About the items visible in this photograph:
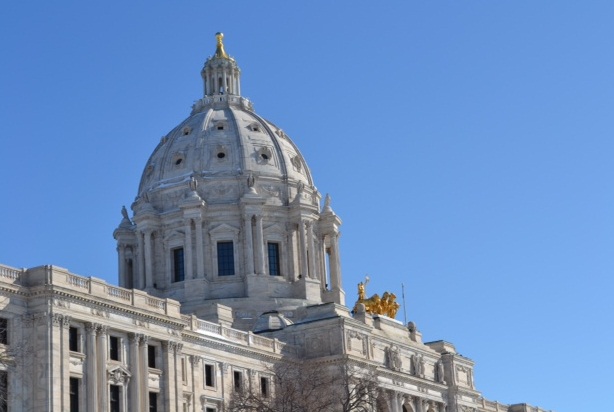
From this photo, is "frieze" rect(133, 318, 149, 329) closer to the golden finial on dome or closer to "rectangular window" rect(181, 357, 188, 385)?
"rectangular window" rect(181, 357, 188, 385)

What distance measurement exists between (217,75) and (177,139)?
10762 mm

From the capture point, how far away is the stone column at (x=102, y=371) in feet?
250

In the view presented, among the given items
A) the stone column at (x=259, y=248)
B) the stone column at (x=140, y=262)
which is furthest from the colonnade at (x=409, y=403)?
the stone column at (x=140, y=262)

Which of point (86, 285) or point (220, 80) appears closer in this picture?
point (86, 285)

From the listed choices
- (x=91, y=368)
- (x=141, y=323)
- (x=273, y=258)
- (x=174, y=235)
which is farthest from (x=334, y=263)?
(x=91, y=368)

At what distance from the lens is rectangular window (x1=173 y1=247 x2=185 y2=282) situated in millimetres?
119000

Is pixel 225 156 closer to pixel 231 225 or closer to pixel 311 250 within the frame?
pixel 231 225

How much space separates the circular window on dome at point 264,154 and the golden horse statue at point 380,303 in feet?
53.6

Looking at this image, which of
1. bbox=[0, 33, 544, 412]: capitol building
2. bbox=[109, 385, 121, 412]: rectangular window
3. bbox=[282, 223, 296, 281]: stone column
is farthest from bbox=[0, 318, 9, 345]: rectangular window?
bbox=[282, 223, 296, 281]: stone column

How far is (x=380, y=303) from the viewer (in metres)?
116

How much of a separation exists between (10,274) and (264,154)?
53.0m

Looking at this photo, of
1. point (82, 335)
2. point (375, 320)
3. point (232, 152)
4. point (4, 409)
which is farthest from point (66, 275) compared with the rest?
point (232, 152)

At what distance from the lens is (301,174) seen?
127562 mm

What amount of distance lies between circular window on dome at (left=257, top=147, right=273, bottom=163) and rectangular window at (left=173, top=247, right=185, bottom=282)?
486 inches
